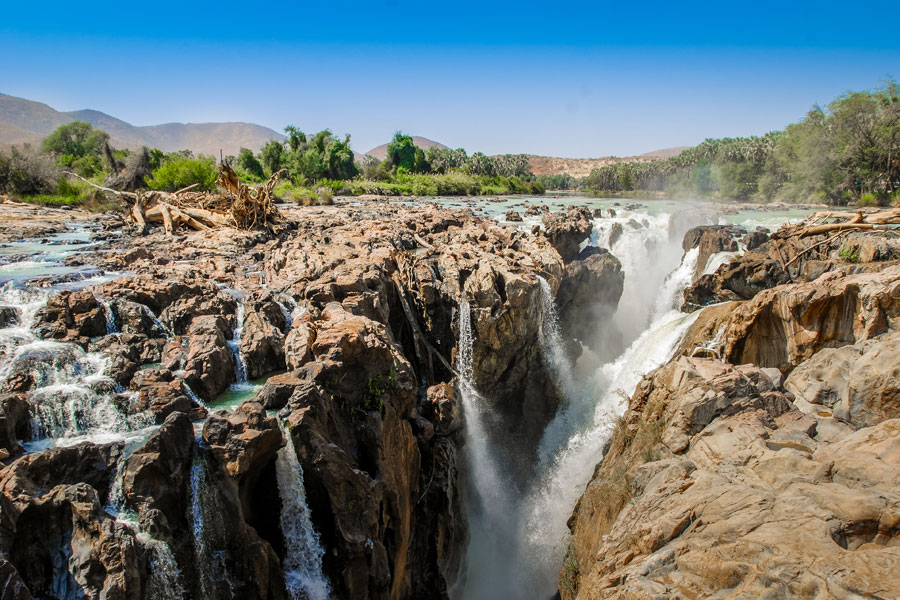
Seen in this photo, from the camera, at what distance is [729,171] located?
6222cm

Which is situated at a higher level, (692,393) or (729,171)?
(729,171)

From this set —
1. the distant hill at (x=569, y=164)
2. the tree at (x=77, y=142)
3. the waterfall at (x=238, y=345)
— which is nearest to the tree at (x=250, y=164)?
the tree at (x=77, y=142)

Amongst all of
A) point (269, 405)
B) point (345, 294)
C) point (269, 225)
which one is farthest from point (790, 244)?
point (269, 225)

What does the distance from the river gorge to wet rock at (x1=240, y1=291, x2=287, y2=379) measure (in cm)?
7

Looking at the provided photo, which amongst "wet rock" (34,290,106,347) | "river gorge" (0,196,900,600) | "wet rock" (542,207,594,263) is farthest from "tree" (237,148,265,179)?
"wet rock" (34,290,106,347)

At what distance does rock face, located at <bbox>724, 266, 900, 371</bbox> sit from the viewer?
11188mm

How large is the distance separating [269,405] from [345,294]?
17.2ft

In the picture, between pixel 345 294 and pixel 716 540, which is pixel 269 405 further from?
pixel 716 540

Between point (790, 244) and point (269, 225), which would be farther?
point (269, 225)

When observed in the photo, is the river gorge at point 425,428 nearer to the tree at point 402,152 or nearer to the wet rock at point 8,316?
the wet rock at point 8,316

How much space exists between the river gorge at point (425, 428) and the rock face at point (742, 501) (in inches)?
1.5

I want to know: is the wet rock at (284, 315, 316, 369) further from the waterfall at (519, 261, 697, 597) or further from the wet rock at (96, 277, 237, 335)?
the waterfall at (519, 261, 697, 597)

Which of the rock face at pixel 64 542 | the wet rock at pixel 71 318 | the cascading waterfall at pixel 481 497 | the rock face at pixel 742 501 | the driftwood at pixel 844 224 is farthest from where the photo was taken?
the driftwood at pixel 844 224

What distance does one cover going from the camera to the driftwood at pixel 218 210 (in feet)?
82.5
